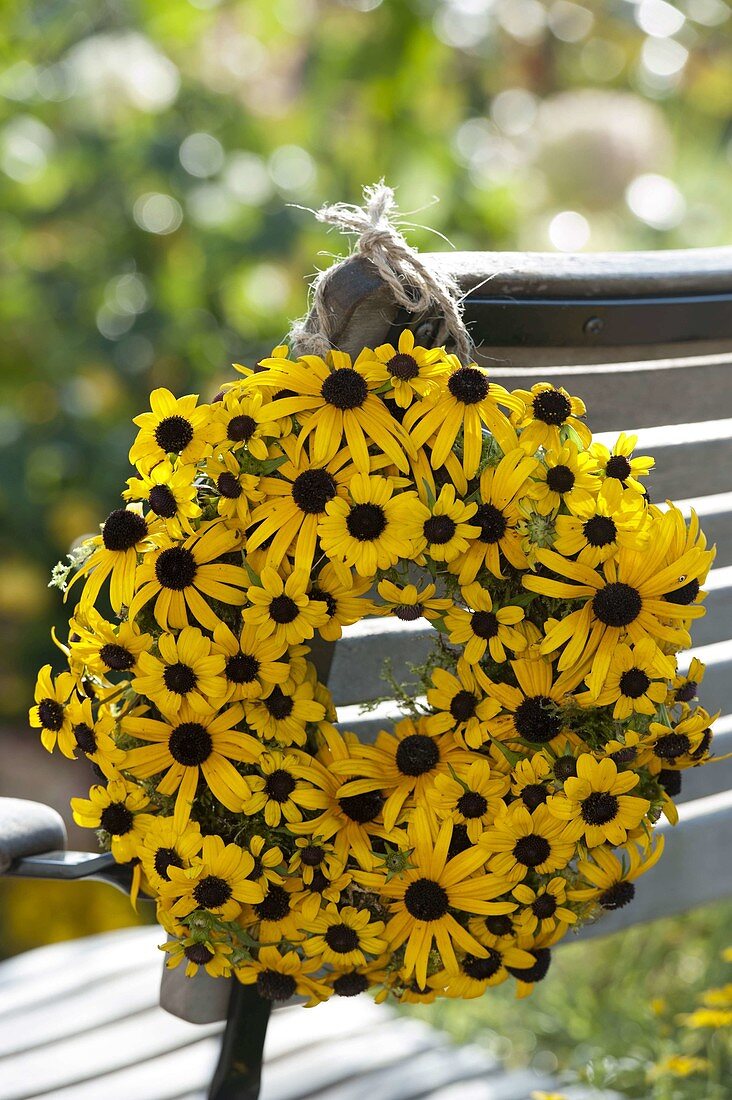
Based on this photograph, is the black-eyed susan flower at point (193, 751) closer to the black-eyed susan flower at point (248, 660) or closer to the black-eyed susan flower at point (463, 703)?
the black-eyed susan flower at point (248, 660)

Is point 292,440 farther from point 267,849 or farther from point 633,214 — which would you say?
point 633,214

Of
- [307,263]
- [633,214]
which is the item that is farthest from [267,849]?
[633,214]

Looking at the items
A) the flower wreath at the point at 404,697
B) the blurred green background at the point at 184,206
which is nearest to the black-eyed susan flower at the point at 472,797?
the flower wreath at the point at 404,697

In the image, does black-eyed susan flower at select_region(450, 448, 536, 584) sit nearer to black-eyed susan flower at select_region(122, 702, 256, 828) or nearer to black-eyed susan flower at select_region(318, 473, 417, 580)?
black-eyed susan flower at select_region(318, 473, 417, 580)

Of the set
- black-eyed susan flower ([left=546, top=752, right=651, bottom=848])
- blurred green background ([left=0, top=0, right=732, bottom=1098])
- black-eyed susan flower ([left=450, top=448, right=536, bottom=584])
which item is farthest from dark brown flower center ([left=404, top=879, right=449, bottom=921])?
blurred green background ([left=0, top=0, right=732, bottom=1098])

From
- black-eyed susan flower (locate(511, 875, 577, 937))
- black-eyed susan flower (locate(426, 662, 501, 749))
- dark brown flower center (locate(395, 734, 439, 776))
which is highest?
black-eyed susan flower (locate(426, 662, 501, 749))

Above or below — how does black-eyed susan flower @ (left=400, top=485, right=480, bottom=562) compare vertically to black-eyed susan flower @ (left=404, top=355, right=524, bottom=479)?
below

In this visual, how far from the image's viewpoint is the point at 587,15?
16.9 feet

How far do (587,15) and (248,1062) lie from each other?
498cm

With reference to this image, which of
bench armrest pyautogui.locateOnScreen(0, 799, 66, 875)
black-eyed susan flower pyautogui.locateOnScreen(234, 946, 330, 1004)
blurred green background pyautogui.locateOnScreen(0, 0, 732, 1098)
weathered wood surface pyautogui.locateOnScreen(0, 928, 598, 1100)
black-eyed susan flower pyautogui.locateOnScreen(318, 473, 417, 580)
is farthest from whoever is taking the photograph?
blurred green background pyautogui.locateOnScreen(0, 0, 732, 1098)

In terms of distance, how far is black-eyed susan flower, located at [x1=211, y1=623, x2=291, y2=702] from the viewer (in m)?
0.83

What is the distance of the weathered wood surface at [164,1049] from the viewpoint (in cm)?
128

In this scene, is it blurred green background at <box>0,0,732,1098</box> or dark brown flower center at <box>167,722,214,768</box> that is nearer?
dark brown flower center at <box>167,722,214,768</box>

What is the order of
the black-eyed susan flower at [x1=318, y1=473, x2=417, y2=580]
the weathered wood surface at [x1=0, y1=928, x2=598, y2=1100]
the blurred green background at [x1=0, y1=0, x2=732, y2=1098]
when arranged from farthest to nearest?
the blurred green background at [x1=0, y1=0, x2=732, y2=1098]
the weathered wood surface at [x1=0, y1=928, x2=598, y2=1100]
the black-eyed susan flower at [x1=318, y1=473, x2=417, y2=580]
